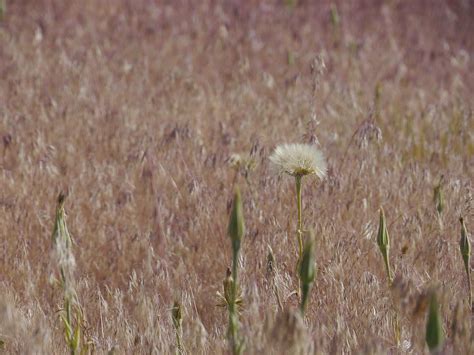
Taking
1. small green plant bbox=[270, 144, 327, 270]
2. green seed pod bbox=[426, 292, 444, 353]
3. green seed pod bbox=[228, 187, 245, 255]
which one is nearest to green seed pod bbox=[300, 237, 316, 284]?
green seed pod bbox=[228, 187, 245, 255]

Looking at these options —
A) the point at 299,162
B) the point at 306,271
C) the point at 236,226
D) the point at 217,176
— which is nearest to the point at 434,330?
the point at 306,271

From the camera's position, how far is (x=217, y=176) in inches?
111

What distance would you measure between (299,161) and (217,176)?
956 millimetres

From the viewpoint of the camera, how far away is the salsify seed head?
6.14ft

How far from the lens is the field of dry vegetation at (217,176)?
1.76 metres

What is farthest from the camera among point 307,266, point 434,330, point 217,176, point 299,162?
point 217,176

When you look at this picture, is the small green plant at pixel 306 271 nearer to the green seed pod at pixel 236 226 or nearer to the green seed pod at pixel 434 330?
the green seed pod at pixel 236 226

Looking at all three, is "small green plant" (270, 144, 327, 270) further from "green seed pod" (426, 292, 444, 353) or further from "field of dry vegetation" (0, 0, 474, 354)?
"green seed pod" (426, 292, 444, 353)

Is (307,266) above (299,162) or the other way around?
the other way around

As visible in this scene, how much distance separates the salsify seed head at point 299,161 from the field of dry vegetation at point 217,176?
27cm

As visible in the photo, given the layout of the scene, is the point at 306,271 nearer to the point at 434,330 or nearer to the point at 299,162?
the point at 434,330

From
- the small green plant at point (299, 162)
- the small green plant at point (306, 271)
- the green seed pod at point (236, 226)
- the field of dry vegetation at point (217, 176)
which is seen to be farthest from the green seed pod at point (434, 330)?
the small green plant at point (299, 162)

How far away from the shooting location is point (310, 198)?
249cm

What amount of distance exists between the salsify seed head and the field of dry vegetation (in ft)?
0.89
